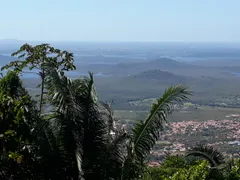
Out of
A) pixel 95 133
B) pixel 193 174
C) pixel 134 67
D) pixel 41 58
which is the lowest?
pixel 134 67

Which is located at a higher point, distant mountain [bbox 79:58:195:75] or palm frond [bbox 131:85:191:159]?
palm frond [bbox 131:85:191:159]

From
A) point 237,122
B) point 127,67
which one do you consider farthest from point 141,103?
point 127,67

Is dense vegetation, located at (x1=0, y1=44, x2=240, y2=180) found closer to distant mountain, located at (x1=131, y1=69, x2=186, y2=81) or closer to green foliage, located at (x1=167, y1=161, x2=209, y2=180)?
green foliage, located at (x1=167, y1=161, x2=209, y2=180)

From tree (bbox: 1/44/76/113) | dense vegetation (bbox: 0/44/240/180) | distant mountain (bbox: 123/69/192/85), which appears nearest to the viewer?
dense vegetation (bbox: 0/44/240/180)

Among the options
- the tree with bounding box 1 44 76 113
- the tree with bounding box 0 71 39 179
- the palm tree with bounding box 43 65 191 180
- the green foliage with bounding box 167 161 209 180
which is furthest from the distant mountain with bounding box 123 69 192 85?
the green foliage with bounding box 167 161 209 180

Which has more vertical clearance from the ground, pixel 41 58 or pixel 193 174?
pixel 41 58

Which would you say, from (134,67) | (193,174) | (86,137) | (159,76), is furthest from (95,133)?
(134,67)

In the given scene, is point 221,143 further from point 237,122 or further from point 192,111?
A: point 192,111

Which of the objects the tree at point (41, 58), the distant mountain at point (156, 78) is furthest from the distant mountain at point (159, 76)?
the tree at point (41, 58)

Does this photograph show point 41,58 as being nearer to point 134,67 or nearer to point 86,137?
point 86,137
